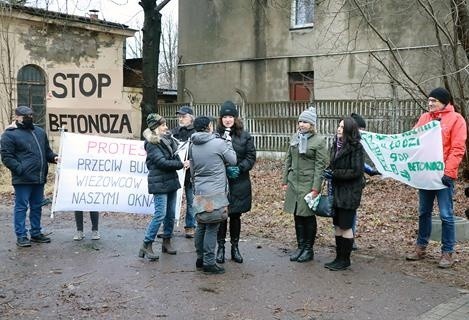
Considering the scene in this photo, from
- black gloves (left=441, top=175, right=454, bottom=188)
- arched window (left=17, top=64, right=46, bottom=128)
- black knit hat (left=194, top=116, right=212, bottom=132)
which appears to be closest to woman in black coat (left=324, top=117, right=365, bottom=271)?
black gloves (left=441, top=175, right=454, bottom=188)

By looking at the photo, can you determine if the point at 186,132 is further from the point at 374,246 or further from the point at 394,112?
the point at 394,112

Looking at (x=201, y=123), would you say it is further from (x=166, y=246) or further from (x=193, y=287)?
(x=166, y=246)

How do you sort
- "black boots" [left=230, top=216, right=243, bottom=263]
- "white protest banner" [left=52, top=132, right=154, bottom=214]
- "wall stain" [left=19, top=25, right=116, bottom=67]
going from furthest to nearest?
"wall stain" [left=19, top=25, right=116, bottom=67] → "white protest banner" [left=52, top=132, right=154, bottom=214] → "black boots" [left=230, top=216, right=243, bottom=263]

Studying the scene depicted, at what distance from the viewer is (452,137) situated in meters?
6.52

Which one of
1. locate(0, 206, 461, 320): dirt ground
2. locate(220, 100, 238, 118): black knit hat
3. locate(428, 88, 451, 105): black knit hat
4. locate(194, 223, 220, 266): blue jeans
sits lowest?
locate(0, 206, 461, 320): dirt ground

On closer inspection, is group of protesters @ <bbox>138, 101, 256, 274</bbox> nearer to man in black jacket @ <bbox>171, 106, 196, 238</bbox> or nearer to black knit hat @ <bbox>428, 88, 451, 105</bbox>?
man in black jacket @ <bbox>171, 106, 196, 238</bbox>

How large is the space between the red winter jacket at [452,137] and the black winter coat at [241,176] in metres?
2.27

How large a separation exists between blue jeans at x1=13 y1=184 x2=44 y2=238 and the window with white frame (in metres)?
16.5

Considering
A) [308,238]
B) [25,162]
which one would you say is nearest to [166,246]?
[308,238]

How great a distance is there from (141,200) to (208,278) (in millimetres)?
2389

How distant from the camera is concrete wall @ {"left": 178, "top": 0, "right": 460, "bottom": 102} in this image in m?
19.1

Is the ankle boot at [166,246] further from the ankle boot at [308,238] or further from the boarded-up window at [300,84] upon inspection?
the boarded-up window at [300,84]

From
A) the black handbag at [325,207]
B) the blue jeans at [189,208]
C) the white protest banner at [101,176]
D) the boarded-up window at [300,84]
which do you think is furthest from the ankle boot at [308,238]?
the boarded-up window at [300,84]

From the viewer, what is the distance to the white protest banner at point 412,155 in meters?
6.62
